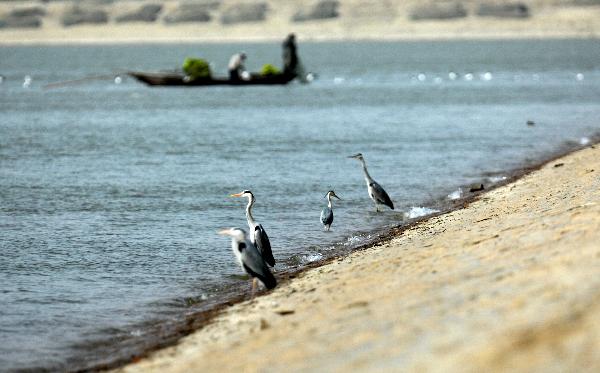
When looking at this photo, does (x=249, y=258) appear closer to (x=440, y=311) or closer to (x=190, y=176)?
(x=440, y=311)

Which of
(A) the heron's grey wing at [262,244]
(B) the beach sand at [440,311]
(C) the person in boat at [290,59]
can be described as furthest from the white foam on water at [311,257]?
(C) the person in boat at [290,59]

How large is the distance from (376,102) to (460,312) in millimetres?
44969

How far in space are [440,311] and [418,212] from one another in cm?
1077

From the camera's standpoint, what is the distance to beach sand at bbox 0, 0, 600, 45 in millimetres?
173500

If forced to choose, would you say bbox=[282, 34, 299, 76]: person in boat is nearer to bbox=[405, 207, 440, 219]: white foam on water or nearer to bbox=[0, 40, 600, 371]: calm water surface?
bbox=[0, 40, 600, 371]: calm water surface

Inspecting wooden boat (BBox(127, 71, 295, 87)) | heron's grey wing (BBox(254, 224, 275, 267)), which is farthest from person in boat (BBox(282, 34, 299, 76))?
heron's grey wing (BBox(254, 224, 275, 267))

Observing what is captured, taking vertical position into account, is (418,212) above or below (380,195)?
below

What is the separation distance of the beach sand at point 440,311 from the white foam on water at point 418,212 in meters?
4.96

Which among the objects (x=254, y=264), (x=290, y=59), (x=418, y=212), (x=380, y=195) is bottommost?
(x=290, y=59)

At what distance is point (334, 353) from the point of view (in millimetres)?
9438

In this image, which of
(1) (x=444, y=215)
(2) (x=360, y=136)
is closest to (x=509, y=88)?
(2) (x=360, y=136)

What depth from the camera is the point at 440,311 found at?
393 inches

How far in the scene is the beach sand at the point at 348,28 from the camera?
173500 millimetres

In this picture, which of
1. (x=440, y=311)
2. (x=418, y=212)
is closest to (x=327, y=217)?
(x=418, y=212)
